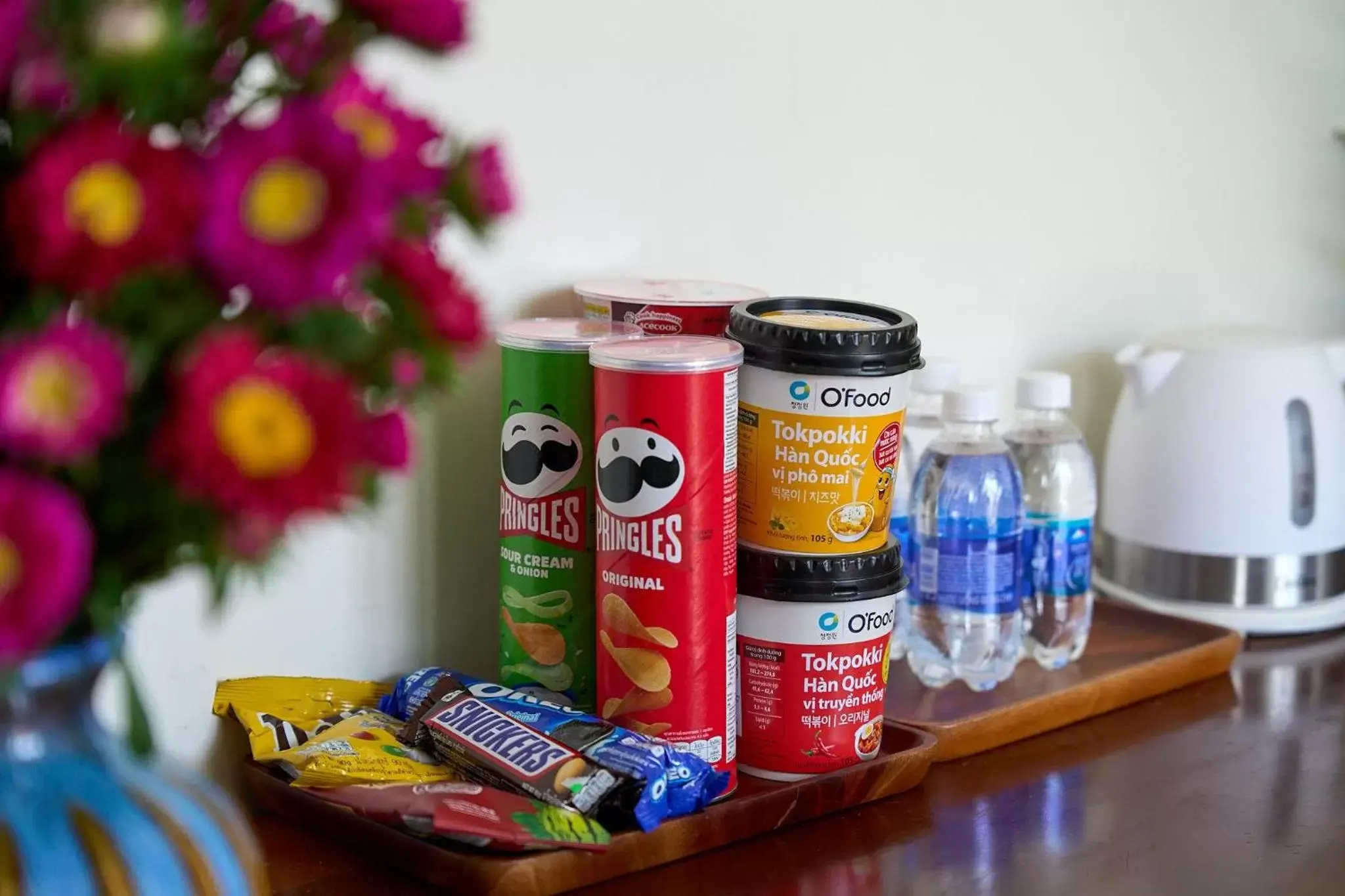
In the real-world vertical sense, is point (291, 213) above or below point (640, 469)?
above

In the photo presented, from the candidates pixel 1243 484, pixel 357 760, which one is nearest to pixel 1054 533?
pixel 1243 484

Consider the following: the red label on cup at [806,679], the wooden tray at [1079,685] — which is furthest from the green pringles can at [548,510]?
the wooden tray at [1079,685]

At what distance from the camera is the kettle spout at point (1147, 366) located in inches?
53.0

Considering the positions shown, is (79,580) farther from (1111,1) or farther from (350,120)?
(1111,1)

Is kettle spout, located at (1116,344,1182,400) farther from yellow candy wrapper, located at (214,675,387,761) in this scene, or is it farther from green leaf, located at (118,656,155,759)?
green leaf, located at (118,656,155,759)

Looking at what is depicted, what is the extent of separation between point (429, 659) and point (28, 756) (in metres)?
0.54

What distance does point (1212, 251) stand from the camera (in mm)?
1623

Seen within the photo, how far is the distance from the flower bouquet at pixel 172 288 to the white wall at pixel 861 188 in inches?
7.3

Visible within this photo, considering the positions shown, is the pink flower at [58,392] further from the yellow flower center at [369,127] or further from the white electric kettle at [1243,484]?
the white electric kettle at [1243,484]

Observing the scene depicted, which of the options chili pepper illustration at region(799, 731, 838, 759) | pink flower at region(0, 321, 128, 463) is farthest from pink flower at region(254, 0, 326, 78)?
chili pepper illustration at region(799, 731, 838, 759)

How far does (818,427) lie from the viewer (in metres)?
0.85

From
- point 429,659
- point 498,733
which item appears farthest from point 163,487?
point 429,659

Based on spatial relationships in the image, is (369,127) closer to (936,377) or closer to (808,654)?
(808,654)

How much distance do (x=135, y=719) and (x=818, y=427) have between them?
482 mm
